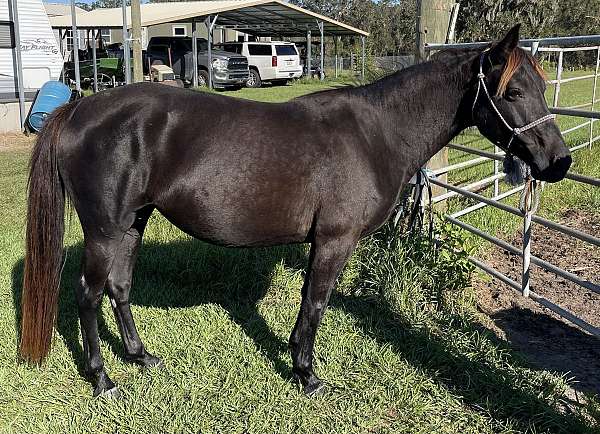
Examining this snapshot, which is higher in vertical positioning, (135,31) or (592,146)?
(135,31)

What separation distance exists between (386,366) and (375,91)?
1.63 metres

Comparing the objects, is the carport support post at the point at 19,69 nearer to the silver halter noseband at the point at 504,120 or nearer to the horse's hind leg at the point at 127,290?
the horse's hind leg at the point at 127,290

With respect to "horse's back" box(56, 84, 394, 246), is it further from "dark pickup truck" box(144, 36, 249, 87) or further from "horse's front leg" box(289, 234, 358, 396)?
"dark pickup truck" box(144, 36, 249, 87)

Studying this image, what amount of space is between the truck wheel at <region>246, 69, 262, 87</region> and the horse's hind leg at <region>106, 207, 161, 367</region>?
22.9 metres

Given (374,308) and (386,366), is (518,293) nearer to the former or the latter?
(374,308)

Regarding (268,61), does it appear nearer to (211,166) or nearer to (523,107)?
(211,166)

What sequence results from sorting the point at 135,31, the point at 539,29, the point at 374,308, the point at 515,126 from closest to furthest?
1. the point at 515,126
2. the point at 374,308
3. the point at 135,31
4. the point at 539,29

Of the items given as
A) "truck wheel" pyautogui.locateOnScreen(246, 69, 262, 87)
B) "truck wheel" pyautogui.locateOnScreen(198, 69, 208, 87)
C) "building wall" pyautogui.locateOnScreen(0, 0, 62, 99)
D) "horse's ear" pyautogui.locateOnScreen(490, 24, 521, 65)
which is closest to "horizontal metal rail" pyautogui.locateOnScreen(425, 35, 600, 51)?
"horse's ear" pyautogui.locateOnScreen(490, 24, 521, 65)

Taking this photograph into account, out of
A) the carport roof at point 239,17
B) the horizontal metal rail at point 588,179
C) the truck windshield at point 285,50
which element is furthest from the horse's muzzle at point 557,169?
the truck windshield at point 285,50

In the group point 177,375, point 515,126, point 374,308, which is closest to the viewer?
point 515,126

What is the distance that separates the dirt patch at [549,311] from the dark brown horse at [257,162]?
1.40 meters

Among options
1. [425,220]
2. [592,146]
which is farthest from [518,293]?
[592,146]

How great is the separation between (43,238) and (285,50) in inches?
1004

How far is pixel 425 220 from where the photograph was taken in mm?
4891
